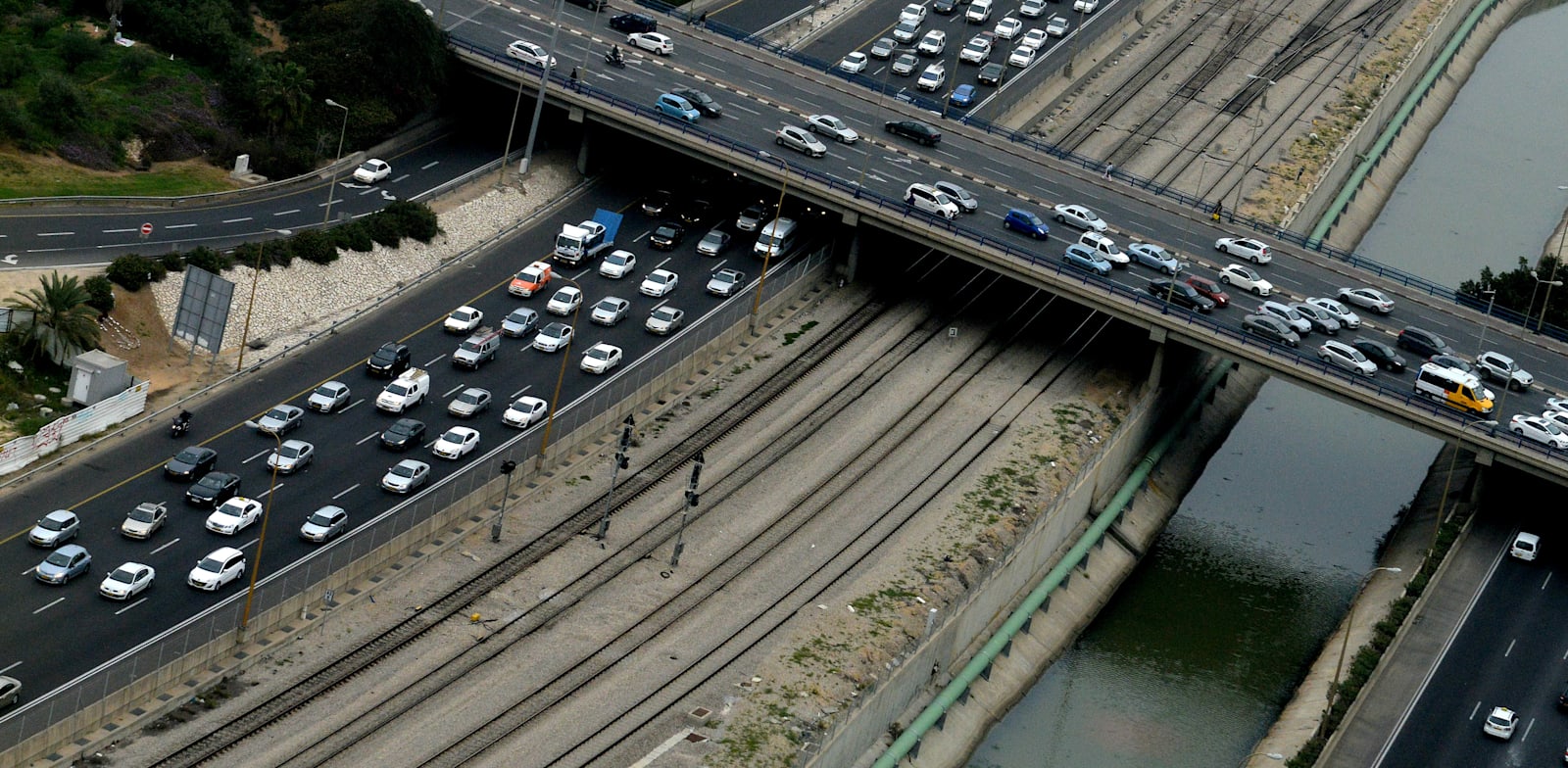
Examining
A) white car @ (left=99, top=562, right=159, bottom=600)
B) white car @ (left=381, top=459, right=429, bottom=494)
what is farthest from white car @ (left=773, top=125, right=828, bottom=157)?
white car @ (left=99, top=562, right=159, bottom=600)

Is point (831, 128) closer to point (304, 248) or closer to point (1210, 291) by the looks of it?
point (1210, 291)

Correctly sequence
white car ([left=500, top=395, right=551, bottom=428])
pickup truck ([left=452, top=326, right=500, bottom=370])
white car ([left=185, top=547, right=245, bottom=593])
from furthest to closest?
pickup truck ([left=452, top=326, right=500, bottom=370])
white car ([left=500, top=395, right=551, bottom=428])
white car ([left=185, top=547, right=245, bottom=593])

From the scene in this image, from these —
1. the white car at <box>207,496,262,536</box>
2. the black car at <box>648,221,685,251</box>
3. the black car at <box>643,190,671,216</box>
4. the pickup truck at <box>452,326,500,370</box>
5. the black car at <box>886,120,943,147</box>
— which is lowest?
the white car at <box>207,496,262,536</box>

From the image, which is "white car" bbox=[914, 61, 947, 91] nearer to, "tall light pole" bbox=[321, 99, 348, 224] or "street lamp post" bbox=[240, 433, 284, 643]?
"tall light pole" bbox=[321, 99, 348, 224]

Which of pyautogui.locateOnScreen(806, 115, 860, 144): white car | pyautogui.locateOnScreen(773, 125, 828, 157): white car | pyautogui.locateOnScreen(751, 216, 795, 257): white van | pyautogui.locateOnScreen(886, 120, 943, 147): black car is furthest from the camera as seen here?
pyautogui.locateOnScreen(886, 120, 943, 147): black car

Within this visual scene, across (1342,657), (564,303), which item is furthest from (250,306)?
(1342,657)

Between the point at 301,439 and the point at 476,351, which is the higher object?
the point at 476,351

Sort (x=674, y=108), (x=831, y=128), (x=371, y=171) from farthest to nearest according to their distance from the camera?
1. (x=831, y=128)
2. (x=674, y=108)
3. (x=371, y=171)
